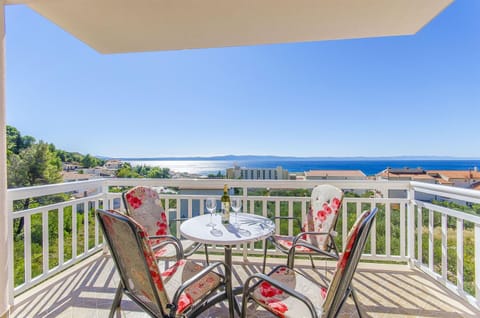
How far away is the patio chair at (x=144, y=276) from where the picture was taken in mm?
1207

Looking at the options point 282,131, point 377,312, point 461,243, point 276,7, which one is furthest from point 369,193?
point 282,131

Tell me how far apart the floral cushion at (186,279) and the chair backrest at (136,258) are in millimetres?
144

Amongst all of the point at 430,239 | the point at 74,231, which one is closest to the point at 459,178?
the point at 430,239

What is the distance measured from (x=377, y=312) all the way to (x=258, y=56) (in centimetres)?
494

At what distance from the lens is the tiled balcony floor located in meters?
2.04

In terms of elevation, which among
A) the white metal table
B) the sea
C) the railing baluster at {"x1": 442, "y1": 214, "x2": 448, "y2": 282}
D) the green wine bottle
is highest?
the sea

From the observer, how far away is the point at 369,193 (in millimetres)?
3074

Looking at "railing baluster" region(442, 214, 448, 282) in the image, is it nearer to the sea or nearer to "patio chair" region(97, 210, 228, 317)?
the sea

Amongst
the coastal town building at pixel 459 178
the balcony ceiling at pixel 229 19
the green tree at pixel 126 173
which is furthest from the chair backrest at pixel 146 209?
the coastal town building at pixel 459 178

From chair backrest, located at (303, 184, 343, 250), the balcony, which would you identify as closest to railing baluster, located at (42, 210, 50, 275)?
the balcony

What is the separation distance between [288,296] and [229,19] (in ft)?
8.40

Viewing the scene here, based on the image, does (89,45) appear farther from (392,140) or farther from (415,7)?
(392,140)

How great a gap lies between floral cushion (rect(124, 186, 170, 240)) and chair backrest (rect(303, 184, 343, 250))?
1621 mm

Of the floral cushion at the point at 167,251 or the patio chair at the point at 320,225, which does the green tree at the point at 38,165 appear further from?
the patio chair at the point at 320,225
